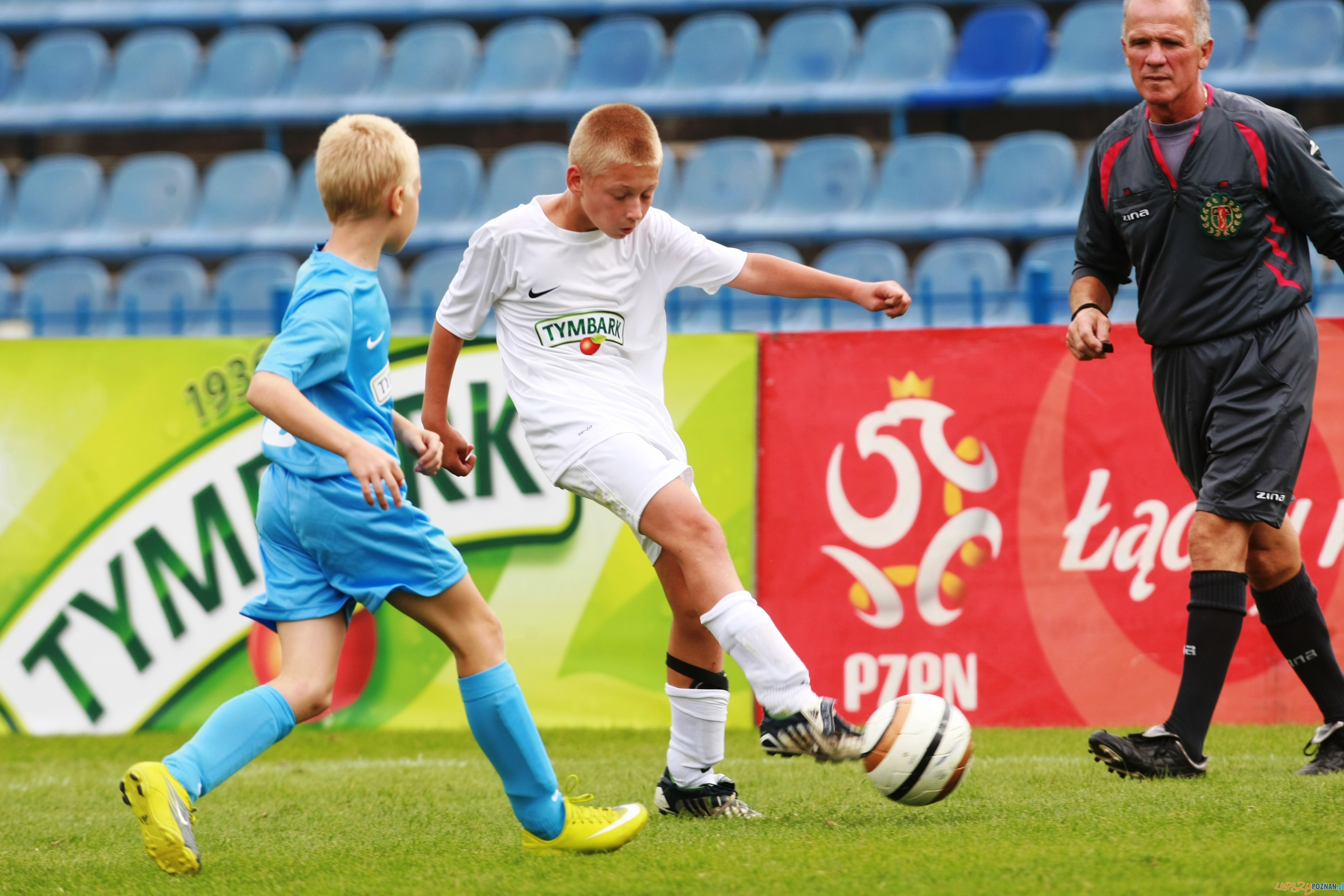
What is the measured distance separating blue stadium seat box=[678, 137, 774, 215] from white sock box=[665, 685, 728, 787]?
752 centimetres

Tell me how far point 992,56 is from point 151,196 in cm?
717

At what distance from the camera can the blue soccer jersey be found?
2.96 m

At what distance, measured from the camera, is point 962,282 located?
30.2 ft

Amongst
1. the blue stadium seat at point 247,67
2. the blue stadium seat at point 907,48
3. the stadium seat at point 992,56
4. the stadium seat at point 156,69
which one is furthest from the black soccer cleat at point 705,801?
the stadium seat at point 156,69

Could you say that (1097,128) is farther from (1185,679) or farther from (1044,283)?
(1185,679)

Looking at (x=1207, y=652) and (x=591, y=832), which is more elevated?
(x=1207, y=652)

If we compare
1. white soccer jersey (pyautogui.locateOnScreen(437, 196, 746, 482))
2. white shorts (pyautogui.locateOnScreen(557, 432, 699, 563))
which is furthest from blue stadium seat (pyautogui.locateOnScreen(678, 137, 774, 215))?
white shorts (pyautogui.locateOnScreen(557, 432, 699, 563))

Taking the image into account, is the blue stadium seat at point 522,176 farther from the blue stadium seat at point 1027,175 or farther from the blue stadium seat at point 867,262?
the blue stadium seat at point 1027,175

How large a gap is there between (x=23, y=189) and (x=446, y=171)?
12.8 feet

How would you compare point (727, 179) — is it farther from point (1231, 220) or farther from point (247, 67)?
point (1231, 220)

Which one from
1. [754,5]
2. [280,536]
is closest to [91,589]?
[280,536]

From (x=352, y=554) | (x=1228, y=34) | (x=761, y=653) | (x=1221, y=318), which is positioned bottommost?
(x=761, y=653)

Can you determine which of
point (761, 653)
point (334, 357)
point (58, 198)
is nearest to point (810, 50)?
point (58, 198)

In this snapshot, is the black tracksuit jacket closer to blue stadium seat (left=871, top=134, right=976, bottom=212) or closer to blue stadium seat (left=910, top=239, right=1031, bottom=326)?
blue stadium seat (left=910, top=239, right=1031, bottom=326)
